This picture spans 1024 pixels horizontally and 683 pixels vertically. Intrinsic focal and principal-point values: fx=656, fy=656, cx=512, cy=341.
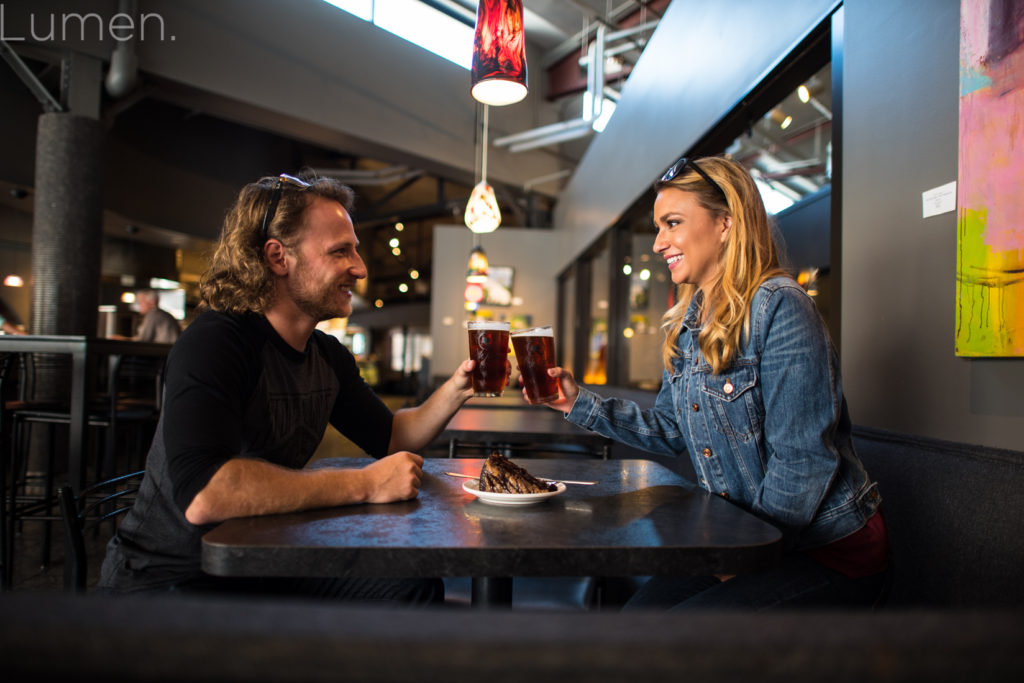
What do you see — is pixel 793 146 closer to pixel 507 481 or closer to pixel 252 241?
pixel 252 241

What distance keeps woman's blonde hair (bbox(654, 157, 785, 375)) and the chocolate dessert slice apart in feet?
1.66

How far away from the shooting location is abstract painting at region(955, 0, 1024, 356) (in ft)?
4.82

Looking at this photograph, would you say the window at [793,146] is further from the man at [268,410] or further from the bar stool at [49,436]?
the bar stool at [49,436]

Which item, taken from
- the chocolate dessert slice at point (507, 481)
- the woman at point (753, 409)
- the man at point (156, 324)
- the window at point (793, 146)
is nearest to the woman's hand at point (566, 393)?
the woman at point (753, 409)

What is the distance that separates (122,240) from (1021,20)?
1167 cm

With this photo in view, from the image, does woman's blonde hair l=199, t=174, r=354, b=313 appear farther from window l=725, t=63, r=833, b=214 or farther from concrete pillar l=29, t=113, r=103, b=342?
concrete pillar l=29, t=113, r=103, b=342

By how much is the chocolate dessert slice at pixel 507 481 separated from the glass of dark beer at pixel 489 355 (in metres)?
0.41

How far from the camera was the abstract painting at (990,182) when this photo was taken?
147 centimetres

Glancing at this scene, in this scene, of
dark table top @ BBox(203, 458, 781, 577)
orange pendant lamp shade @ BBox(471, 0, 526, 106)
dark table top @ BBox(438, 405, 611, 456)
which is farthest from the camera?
orange pendant lamp shade @ BBox(471, 0, 526, 106)

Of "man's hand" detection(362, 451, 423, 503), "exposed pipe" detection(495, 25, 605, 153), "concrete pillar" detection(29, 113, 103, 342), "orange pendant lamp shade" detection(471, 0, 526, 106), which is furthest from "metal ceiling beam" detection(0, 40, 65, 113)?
"man's hand" detection(362, 451, 423, 503)

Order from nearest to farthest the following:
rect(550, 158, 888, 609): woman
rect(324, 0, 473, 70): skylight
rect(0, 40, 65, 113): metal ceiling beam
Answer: rect(550, 158, 888, 609): woman → rect(0, 40, 65, 113): metal ceiling beam → rect(324, 0, 473, 70): skylight

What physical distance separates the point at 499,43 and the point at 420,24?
22.8 feet

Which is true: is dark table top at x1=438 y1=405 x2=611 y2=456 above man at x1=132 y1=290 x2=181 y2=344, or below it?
below

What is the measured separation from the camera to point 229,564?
2.93ft
